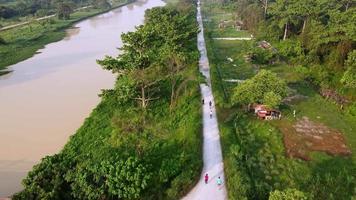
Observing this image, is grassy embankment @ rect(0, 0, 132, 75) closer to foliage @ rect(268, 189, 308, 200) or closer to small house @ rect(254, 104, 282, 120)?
small house @ rect(254, 104, 282, 120)

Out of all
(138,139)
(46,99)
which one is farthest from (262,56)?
(46,99)

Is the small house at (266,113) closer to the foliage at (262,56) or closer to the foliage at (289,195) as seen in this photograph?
the foliage at (289,195)

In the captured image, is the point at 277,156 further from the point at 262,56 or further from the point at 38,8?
the point at 38,8

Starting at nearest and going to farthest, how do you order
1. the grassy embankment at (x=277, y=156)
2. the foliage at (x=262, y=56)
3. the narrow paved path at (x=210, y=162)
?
the narrow paved path at (x=210, y=162) → the grassy embankment at (x=277, y=156) → the foliage at (x=262, y=56)

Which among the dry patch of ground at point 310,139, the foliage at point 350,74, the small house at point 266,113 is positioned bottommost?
the dry patch of ground at point 310,139

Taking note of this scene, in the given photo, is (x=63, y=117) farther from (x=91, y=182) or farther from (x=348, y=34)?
(x=348, y=34)

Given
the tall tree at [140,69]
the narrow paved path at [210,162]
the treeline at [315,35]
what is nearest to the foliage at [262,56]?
the treeline at [315,35]

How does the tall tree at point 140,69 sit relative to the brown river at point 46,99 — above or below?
above
